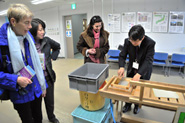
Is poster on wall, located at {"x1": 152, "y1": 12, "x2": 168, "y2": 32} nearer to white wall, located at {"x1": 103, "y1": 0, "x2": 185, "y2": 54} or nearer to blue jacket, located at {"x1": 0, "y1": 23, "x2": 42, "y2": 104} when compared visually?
white wall, located at {"x1": 103, "y1": 0, "x2": 185, "y2": 54}

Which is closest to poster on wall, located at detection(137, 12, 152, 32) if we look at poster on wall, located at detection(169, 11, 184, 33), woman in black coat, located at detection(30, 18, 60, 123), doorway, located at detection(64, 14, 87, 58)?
poster on wall, located at detection(169, 11, 184, 33)

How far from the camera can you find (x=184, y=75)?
379cm

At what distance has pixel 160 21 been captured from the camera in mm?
4219

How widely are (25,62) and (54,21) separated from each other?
579cm

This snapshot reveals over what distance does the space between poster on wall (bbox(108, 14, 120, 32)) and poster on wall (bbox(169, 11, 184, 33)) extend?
1.79 meters

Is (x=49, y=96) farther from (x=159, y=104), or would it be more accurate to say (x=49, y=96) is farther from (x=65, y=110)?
(x=159, y=104)

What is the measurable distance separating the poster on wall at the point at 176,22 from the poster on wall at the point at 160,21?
0.15m

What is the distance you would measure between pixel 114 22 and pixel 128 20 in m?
0.55

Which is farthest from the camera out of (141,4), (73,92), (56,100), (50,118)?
(141,4)

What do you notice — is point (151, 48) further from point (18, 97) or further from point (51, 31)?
point (51, 31)

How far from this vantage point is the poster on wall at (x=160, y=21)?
163 inches

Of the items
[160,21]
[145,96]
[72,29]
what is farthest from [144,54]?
[72,29]

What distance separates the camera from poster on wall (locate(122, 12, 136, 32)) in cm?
452

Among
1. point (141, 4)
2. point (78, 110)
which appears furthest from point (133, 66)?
point (141, 4)
